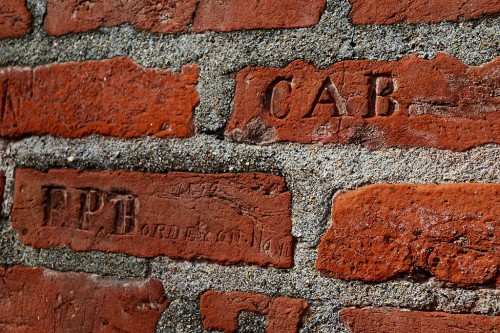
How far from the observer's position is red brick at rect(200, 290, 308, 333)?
699mm

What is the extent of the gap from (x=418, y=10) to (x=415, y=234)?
25 cm

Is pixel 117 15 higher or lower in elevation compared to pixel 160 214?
higher

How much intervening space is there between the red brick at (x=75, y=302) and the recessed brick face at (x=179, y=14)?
33 centimetres

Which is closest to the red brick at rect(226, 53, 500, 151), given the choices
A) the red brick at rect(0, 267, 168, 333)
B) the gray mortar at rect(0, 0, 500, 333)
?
the gray mortar at rect(0, 0, 500, 333)

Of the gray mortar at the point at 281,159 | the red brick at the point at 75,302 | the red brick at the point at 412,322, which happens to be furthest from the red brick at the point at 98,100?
the red brick at the point at 412,322

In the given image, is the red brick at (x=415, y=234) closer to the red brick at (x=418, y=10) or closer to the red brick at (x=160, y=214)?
the red brick at (x=160, y=214)

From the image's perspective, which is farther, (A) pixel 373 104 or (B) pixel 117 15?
(B) pixel 117 15

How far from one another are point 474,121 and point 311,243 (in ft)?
0.75

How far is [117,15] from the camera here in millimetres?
801

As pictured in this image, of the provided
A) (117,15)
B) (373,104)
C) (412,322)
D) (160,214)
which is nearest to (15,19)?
(117,15)

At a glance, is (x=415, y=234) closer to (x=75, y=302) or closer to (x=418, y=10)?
(x=418, y=10)

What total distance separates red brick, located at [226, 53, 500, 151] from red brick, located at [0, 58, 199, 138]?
0.08 metres

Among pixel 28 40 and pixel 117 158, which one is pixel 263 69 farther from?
pixel 28 40

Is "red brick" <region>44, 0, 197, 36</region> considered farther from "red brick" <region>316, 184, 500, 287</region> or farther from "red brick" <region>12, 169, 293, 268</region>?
"red brick" <region>316, 184, 500, 287</region>
